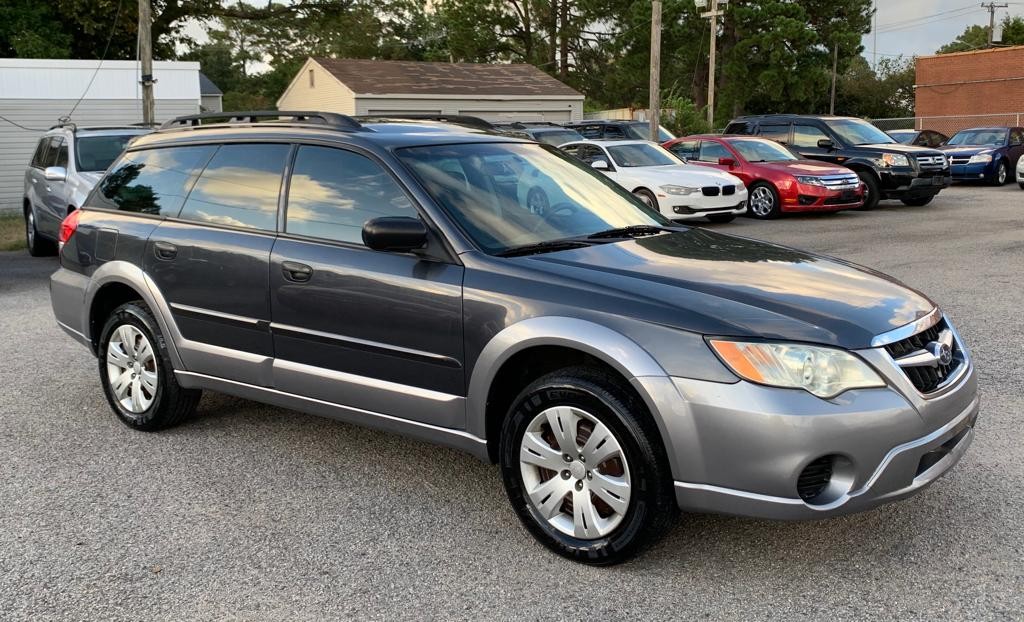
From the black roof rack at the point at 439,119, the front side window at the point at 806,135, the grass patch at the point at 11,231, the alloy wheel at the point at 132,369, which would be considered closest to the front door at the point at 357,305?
the black roof rack at the point at 439,119

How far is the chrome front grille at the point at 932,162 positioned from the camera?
60.6 ft

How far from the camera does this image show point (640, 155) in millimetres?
16734

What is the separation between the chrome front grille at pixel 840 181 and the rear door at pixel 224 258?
13404 mm

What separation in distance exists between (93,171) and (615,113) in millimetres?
34759

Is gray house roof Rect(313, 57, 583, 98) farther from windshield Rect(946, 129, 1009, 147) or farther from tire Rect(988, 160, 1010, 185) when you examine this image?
tire Rect(988, 160, 1010, 185)

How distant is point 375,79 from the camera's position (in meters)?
36.6

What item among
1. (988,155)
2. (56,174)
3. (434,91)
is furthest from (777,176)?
(434,91)

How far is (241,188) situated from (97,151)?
8.96 meters

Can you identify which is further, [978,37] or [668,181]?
[978,37]

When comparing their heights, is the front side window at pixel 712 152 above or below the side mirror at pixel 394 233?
above

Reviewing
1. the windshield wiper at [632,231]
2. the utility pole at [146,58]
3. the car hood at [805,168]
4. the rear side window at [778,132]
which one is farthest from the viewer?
the utility pole at [146,58]

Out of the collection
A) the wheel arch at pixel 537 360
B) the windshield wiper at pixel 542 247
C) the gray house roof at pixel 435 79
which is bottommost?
the wheel arch at pixel 537 360

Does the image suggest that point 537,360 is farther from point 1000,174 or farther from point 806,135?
point 1000,174

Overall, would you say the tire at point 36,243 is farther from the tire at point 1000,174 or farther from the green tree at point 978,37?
the green tree at point 978,37
